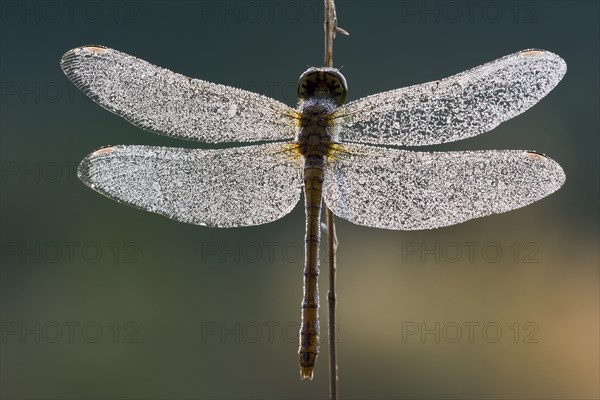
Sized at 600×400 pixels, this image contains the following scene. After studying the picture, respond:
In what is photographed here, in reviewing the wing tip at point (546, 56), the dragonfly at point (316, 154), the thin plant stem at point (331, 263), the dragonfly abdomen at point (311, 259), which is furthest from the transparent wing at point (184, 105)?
the wing tip at point (546, 56)

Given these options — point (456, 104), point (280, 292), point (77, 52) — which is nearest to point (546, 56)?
point (456, 104)

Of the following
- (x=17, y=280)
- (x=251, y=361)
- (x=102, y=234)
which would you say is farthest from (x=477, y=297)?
(x=17, y=280)

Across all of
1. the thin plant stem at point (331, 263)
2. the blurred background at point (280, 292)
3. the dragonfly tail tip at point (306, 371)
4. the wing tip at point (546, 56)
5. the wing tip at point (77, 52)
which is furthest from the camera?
the blurred background at point (280, 292)

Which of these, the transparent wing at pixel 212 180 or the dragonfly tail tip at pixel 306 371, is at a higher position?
the transparent wing at pixel 212 180

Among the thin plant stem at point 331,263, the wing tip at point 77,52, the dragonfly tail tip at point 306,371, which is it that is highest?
the wing tip at point 77,52

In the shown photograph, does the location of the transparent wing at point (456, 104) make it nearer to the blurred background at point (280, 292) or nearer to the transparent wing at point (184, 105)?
the transparent wing at point (184, 105)

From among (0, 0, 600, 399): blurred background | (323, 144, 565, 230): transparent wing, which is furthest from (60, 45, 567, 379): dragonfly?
(0, 0, 600, 399): blurred background

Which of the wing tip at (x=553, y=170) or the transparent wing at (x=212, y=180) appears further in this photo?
the transparent wing at (x=212, y=180)

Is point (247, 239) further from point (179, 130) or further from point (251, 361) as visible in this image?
point (179, 130)
